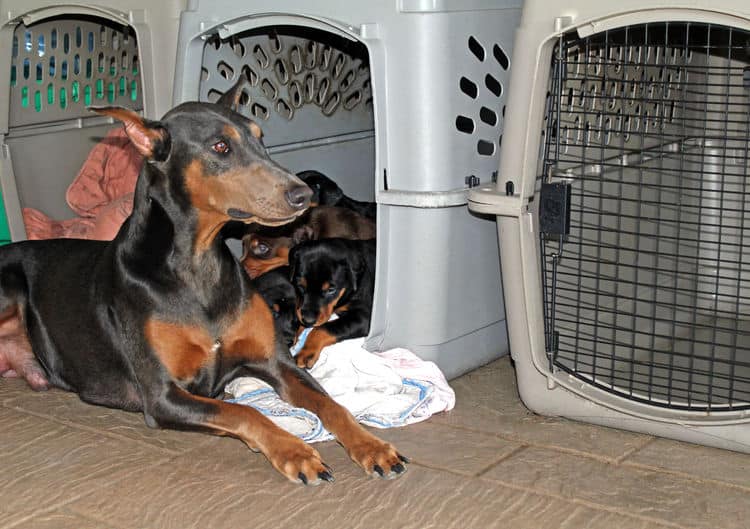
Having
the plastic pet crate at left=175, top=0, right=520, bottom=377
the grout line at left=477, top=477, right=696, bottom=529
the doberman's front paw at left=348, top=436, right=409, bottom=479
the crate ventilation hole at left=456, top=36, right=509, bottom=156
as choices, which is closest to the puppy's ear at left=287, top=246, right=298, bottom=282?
the plastic pet crate at left=175, top=0, right=520, bottom=377

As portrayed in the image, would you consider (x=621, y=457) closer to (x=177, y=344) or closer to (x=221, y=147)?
(x=177, y=344)

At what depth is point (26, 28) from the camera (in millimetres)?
3986

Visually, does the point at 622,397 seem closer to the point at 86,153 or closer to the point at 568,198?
the point at 568,198

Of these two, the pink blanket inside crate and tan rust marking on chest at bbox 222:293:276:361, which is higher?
the pink blanket inside crate

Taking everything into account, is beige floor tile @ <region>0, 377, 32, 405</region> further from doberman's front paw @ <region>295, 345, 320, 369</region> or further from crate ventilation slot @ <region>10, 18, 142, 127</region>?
crate ventilation slot @ <region>10, 18, 142, 127</region>

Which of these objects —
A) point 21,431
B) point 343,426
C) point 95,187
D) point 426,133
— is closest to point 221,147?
point 426,133

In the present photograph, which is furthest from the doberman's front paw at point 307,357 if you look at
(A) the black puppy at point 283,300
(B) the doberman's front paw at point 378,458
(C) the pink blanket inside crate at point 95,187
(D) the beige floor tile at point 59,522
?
(C) the pink blanket inside crate at point 95,187

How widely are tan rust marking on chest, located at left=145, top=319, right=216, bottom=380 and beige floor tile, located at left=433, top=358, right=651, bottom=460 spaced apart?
75 cm

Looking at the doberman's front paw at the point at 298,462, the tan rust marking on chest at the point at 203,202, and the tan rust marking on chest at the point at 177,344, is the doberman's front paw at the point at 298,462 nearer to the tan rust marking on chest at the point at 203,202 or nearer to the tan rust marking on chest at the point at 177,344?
the tan rust marking on chest at the point at 177,344

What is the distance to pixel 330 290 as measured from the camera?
135 inches

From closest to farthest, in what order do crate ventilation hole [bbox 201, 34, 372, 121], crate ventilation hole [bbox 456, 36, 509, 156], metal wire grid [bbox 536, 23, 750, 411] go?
metal wire grid [bbox 536, 23, 750, 411] < crate ventilation hole [bbox 456, 36, 509, 156] < crate ventilation hole [bbox 201, 34, 372, 121]

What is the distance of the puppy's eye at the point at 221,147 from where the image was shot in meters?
2.57

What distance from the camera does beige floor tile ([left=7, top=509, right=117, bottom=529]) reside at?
91.9 inches

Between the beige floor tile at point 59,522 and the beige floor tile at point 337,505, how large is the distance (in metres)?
0.03
